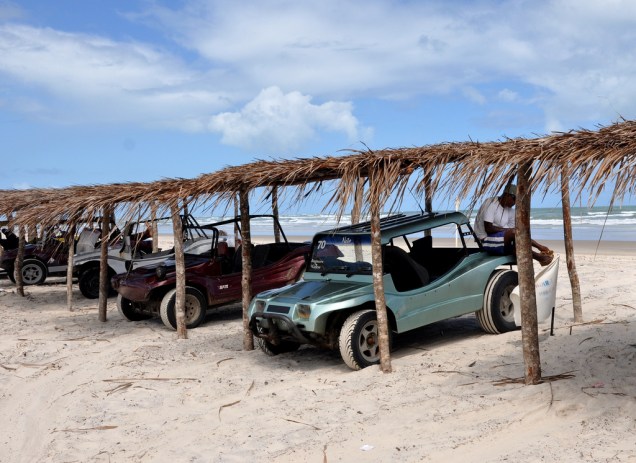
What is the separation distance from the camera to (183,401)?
24.0 ft

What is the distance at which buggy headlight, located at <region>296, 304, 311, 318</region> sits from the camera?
778cm

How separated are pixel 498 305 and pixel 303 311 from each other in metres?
2.67

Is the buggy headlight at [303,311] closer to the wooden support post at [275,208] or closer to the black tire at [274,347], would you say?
the black tire at [274,347]

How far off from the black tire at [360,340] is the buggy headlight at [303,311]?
0.42 meters

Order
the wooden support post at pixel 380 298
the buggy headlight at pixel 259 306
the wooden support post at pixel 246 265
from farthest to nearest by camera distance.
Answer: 1. the wooden support post at pixel 246 265
2. the buggy headlight at pixel 259 306
3. the wooden support post at pixel 380 298

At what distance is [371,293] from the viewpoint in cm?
800

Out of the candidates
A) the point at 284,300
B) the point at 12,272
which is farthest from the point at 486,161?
the point at 12,272

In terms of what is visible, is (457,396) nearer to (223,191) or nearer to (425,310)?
(425,310)

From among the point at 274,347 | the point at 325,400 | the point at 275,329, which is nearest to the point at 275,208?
the point at 274,347

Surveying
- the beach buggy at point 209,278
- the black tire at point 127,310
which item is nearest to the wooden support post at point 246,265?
the beach buggy at point 209,278

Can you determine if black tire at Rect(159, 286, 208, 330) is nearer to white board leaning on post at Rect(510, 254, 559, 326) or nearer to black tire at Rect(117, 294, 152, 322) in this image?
black tire at Rect(117, 294, 152, 322)

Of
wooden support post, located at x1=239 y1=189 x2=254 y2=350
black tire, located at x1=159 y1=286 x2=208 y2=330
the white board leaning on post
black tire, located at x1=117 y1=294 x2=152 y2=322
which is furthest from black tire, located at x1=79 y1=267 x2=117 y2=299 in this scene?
the white board leaning on post

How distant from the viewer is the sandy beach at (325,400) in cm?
561

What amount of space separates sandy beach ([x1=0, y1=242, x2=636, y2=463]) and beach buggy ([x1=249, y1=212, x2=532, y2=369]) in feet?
1.20
